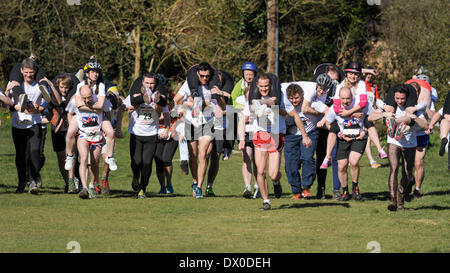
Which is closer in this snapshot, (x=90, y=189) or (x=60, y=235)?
(x=60, y=235)

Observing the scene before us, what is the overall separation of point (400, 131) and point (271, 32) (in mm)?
20414

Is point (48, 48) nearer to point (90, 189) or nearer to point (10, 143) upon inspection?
point (10, 143)

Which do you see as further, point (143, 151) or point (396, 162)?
point (143, 151)

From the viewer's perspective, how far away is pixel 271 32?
32.2 m

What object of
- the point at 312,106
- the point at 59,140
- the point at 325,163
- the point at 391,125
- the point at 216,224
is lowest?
the point at 216,224

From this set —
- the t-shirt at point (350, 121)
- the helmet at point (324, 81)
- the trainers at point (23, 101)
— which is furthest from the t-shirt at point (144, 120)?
the t-shirt at point (350, 121)

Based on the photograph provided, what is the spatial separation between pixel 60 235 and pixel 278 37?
23.8m

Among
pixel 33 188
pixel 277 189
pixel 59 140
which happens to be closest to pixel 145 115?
pixel 59 140

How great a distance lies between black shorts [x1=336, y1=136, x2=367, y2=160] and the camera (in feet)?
45.6

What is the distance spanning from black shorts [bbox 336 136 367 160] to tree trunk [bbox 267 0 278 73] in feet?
59.6

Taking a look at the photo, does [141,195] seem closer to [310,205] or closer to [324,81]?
[310,205]

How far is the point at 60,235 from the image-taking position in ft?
33.8

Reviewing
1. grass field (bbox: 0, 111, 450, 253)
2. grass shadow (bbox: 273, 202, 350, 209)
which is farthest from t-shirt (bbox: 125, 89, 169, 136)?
grass shadow (bbox: 273, 202, 350, 209)
